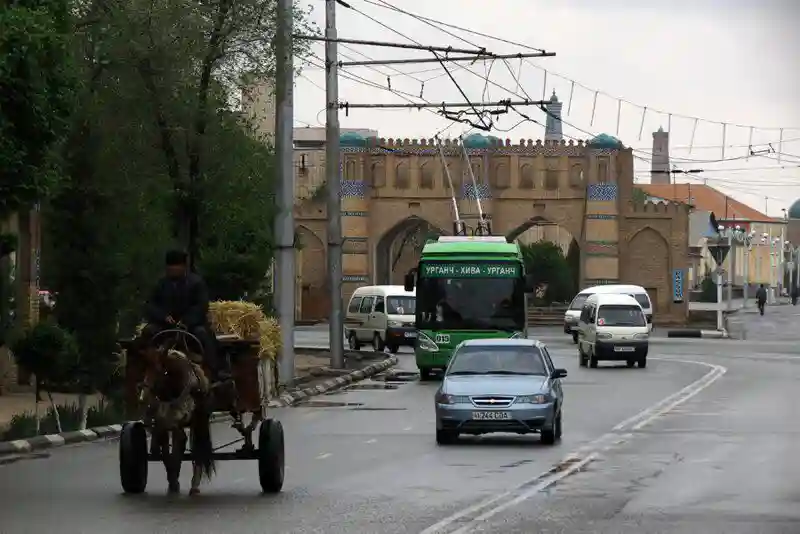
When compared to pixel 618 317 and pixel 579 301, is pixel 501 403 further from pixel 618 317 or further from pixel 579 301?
pixel 579 301

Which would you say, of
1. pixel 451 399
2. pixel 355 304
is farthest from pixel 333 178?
pixel 451 399

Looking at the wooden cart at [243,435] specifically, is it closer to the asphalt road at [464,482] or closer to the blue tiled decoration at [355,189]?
the asphalt road at [464,482]

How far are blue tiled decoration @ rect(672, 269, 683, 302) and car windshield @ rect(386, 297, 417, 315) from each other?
3915 cm

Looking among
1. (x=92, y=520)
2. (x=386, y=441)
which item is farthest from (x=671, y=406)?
(x=92, y=520)

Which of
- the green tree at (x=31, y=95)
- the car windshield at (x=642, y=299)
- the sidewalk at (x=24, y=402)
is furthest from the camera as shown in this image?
the car windshield at (x=642, y=299)

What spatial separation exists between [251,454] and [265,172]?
2241 cm

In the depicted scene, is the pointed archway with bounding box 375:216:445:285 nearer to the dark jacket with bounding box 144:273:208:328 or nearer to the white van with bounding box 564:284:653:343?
the white van with bounding box 564:284:653:343

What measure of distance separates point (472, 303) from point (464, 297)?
240 mm

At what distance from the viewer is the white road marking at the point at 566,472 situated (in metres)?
14.5

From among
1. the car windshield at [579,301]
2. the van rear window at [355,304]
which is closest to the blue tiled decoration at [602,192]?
the car windshield at [579,301]

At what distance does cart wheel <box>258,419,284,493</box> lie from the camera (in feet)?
54.8

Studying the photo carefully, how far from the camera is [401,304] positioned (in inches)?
2251

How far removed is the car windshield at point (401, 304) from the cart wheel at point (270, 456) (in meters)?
39.9

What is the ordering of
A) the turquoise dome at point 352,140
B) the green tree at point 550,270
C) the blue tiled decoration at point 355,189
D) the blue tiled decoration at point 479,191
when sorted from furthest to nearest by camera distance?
the green tree at point 550,270
the turquoise dome at point 352,140
the blue tiled decoration at point 355,189
the blue tiled decoration at point 479,191
